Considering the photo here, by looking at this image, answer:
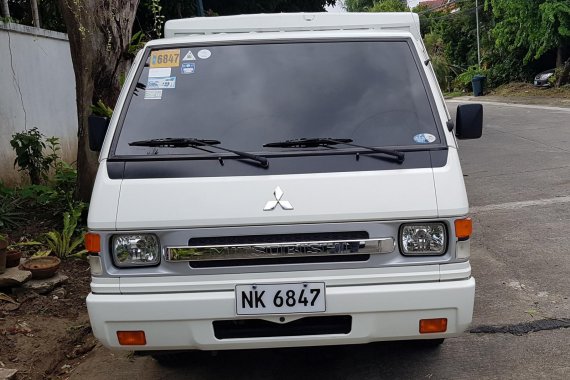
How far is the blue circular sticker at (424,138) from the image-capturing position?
3.28 metres

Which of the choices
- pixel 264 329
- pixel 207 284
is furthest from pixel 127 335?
pixel 264 329

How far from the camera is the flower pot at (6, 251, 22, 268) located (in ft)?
16.9

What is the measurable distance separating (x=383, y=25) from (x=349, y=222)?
5.96 ft

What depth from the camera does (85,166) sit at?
6.40 metres

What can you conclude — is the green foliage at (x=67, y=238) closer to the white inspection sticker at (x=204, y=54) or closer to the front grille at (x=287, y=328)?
the white inspection sticker at (x=204, y=54)

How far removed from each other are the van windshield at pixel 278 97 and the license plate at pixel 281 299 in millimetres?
730

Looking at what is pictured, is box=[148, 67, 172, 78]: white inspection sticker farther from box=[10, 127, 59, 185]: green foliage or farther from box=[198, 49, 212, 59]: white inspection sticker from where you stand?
box=[10, 127, 59, 185]: green foliage

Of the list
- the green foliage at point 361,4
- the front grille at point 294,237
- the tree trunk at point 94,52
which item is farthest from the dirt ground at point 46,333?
the green foliage at point 361,4

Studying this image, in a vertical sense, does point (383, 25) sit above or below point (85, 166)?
above

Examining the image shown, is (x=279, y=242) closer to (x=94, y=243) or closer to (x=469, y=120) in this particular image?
(x=94, y=243)

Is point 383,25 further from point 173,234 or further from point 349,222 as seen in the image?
point 173,234

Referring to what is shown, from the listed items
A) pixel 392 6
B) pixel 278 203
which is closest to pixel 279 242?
pixel 278 203

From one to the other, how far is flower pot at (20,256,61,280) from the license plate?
279 centimetres

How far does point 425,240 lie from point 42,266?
11.5ft
